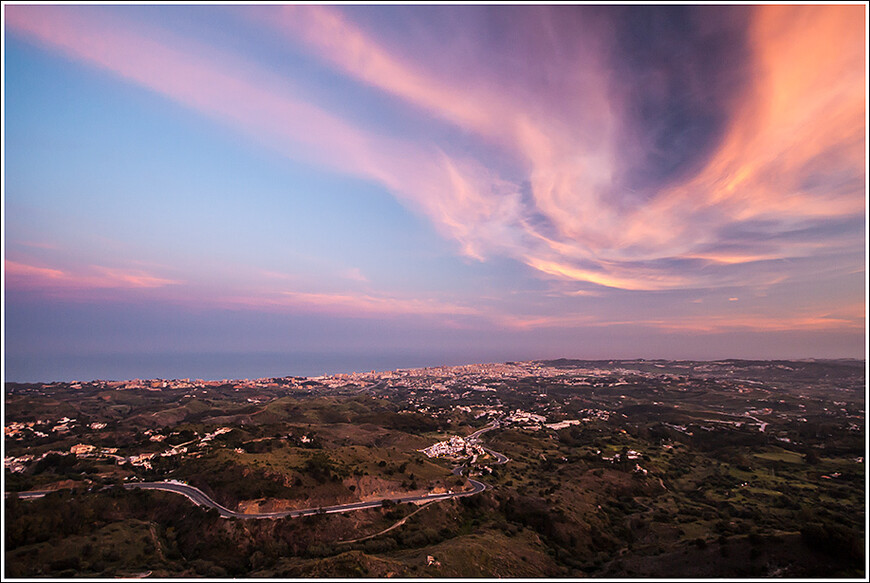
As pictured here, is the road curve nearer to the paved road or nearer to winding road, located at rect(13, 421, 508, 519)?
winding road, located at rect(13, 421, 508, 519)

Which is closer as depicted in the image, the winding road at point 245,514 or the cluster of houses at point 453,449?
the winding road at point 245,514

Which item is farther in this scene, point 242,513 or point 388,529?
point 388,529

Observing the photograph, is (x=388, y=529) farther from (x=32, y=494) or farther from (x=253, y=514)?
(x=32, y=494)

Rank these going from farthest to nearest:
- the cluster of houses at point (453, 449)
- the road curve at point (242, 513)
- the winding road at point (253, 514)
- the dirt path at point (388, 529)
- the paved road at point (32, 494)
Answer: the cluster of houses at point (453, 449)
the road curve at point (242, 513)
the winding road at point (253, 514)
the paved road at point (32, 494)
the dirt path at point (388, 529)

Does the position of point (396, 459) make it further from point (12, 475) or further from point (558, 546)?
point (12, 475)

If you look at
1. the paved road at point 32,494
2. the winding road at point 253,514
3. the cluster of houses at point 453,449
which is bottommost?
the cluster of houses at point 453,449

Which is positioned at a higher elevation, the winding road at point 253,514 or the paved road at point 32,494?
the paved road at point 32,494

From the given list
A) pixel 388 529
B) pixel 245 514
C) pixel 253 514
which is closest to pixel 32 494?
pixel 245 514

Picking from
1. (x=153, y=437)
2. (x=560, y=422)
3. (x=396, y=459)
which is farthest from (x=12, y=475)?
(x=560, y=422)

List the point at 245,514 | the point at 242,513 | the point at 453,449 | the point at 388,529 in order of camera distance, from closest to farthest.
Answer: the point at 245,514, the point at 242,513, the point at 388,529, the point at 453,449

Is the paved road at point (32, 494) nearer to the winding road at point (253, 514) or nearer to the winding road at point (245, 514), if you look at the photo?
the winding road at point (253, 514)

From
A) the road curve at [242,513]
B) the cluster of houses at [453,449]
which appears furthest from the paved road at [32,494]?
the cluster of houses at [453,449]
